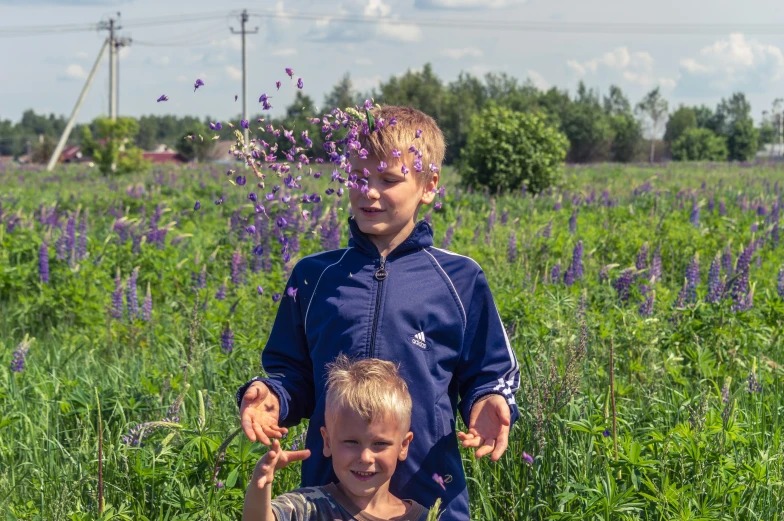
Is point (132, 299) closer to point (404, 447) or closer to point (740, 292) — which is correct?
point (740, 292)

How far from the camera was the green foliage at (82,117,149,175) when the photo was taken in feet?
80.7

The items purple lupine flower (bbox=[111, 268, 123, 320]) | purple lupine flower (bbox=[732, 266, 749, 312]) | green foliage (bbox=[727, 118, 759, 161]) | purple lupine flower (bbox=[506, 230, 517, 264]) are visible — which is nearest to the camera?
purple lupine flower (bbox=[732, 266, 749, 312])

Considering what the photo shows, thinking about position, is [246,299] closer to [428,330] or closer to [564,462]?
[564,462]

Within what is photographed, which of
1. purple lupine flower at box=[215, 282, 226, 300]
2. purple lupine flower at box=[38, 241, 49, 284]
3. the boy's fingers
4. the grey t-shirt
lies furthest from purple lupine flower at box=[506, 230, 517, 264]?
the grey t-shirt

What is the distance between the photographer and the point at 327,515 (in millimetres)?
2195

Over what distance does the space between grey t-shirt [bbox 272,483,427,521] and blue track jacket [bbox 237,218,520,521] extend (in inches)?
3.1

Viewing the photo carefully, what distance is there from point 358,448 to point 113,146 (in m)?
23.9

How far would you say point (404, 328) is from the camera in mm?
2344

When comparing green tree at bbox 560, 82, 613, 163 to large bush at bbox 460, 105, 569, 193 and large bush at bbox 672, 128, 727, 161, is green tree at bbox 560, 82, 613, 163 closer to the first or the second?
large bush at bbox 672, 128, 727, 161

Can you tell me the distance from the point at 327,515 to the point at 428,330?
0.55 m

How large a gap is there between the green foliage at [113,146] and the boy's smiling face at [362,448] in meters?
23.7

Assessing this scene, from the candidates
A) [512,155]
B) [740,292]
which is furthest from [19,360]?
[512,155]

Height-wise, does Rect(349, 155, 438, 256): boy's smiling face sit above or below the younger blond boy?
above

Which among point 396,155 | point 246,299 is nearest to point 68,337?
point 246,299
